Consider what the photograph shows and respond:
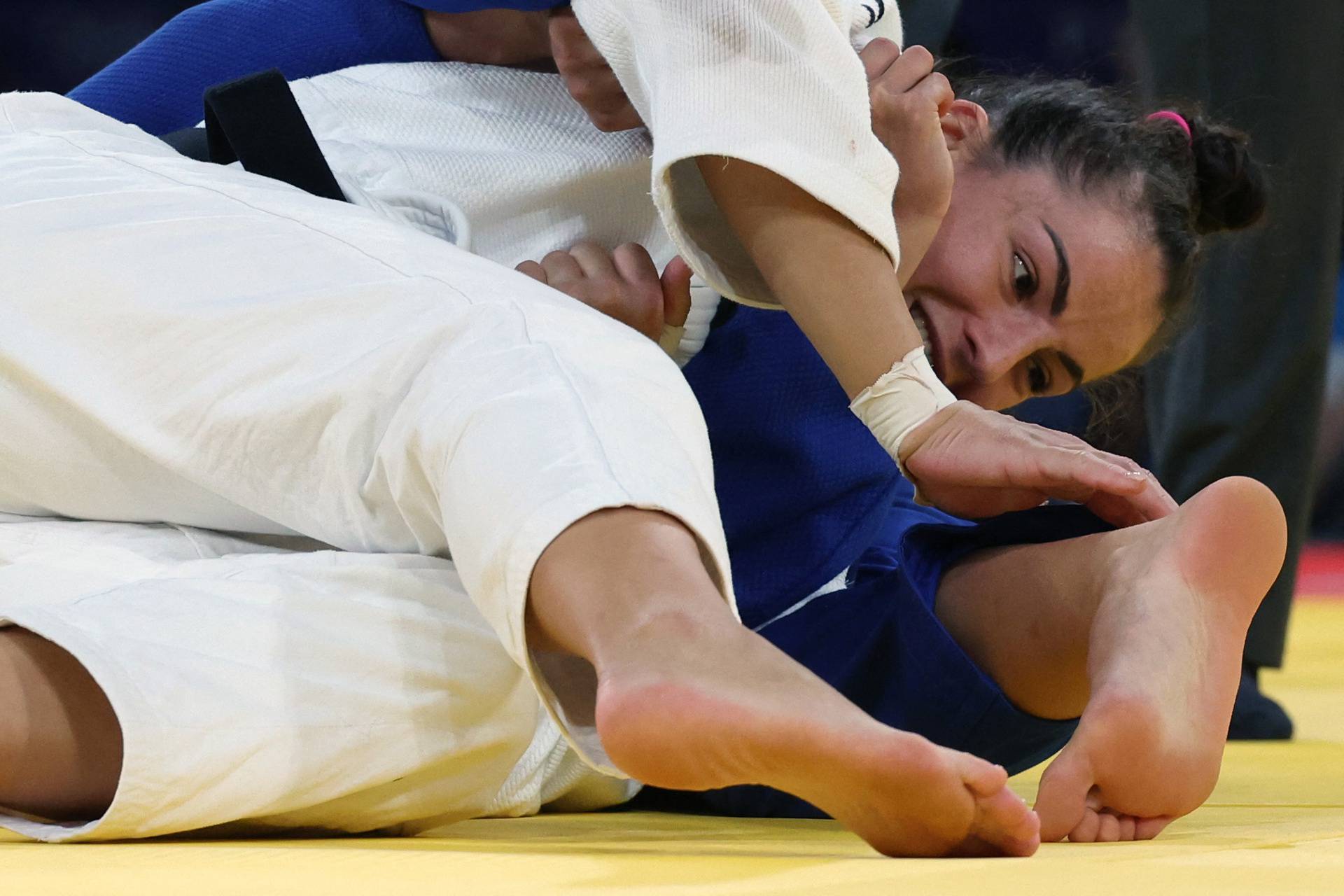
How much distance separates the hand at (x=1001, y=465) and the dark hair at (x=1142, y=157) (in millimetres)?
386

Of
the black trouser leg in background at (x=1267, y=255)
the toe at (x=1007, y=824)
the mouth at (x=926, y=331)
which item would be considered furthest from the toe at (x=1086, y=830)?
the black trouser leg in background at (x=1267, y=255)

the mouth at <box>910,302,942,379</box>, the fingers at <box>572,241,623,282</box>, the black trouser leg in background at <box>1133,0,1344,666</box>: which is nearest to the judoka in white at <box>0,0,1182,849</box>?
the fingers at <box>572,241,623,282</box>

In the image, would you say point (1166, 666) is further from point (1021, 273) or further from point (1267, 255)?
point (1267, 255)

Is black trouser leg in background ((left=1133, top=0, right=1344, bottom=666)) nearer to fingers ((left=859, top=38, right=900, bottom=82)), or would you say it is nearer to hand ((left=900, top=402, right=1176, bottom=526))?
fingers ((left=859, top=38, right=900, bottom=82))

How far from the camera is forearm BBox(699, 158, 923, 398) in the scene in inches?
30.7

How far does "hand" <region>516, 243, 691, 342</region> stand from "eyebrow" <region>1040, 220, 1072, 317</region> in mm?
270

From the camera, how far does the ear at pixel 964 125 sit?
114 centimetres

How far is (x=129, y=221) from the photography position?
2.58 feet

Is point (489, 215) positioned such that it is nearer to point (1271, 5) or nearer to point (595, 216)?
point (595, 216)

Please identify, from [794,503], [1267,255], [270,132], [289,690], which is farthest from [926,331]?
[1267,255]

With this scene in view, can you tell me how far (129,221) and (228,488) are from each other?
0.49ft

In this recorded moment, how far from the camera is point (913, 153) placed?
932 millimetres

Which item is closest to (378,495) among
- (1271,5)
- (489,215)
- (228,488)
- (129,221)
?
(228,488)

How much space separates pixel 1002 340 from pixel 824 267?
1.08ft
